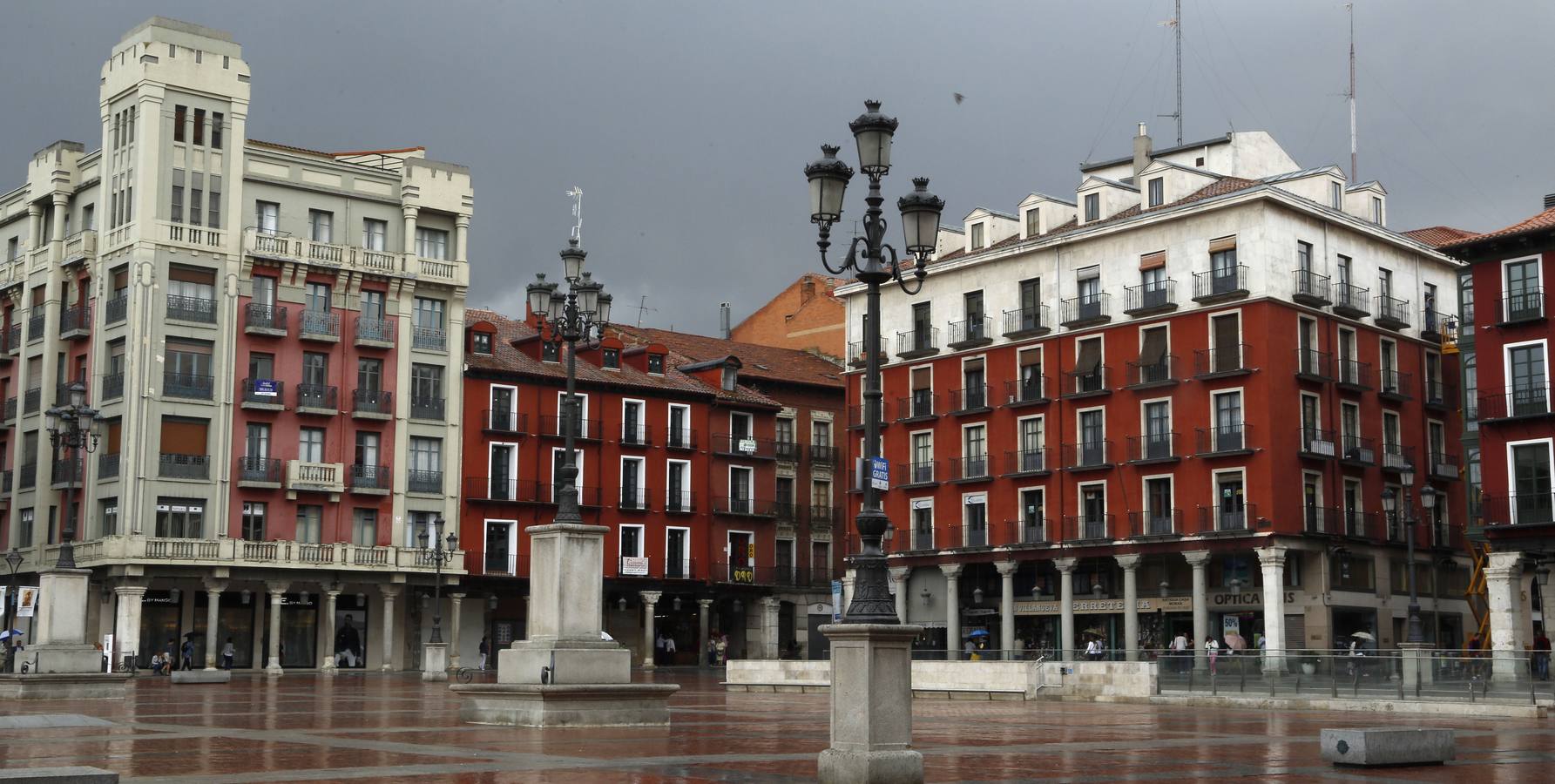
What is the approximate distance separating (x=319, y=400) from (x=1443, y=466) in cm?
4064

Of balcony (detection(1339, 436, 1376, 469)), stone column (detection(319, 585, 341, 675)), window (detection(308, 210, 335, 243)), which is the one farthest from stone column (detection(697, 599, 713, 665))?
balcony (detection(1339, 436, 1376, 469))

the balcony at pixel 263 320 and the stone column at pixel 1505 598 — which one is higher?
the balcony at pixel 263 320

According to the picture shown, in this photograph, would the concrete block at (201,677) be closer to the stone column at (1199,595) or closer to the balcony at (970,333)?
the balcony at (970,333)

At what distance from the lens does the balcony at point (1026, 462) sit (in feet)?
207

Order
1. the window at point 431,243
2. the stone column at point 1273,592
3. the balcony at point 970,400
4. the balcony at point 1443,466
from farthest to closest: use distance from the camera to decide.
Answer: the window at point 431,243 → the balcony at point 970,400 → the balcony at point 1443,466 → the stone column at point 1273,592

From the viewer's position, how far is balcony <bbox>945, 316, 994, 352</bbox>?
65812 millimetres

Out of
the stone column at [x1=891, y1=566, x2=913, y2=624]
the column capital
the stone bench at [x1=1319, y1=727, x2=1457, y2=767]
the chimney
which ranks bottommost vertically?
the stone bench at [x1=1319, y1=727, x2=1457, y2=767]

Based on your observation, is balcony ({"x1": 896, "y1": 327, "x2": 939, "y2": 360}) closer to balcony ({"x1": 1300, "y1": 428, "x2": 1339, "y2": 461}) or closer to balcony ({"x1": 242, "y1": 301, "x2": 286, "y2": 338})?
balcony ({"x1": 1300, "y1": 428, "x2": 1339, "y2": 461})

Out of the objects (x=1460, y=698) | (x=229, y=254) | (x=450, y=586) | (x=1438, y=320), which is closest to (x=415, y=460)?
(x=450, y=586)

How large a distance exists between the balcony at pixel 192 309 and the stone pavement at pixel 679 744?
1196 inches

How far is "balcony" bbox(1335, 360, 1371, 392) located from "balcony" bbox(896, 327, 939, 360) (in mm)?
15103

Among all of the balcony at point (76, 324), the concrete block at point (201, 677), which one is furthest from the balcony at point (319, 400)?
the concrete block at point (201, 677)

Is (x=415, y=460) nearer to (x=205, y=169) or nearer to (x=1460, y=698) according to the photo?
(x=205, y=169)

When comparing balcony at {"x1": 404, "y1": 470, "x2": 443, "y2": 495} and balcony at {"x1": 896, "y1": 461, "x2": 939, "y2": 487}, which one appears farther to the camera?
balcony at {"x1": 404, "y1": 470, "x2": 443, "y2": 495}
